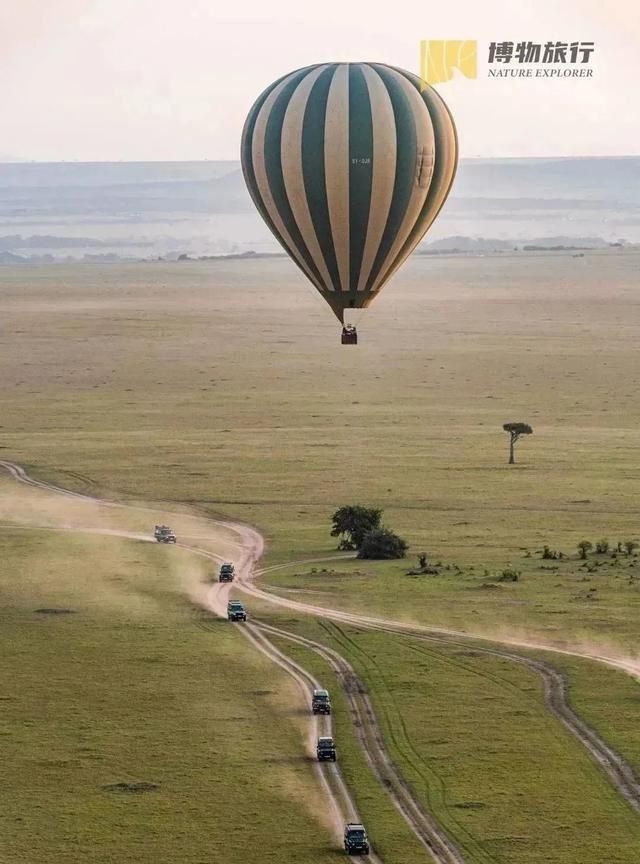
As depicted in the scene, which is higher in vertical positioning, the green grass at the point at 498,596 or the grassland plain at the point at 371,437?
the grassland plain at the point at 371,437

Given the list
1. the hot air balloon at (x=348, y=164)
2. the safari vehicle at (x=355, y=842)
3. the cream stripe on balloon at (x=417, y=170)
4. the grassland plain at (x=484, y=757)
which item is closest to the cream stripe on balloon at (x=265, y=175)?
the hot air balloon at (x=348, y=164)

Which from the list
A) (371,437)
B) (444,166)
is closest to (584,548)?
(444,166)

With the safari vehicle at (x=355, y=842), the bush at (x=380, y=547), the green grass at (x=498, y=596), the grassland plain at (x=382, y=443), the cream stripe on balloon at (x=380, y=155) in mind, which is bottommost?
the safari vehicle at (x=355, y=842)

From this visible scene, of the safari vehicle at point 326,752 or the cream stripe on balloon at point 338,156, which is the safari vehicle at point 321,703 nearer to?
the safari vehicle at point 326,752

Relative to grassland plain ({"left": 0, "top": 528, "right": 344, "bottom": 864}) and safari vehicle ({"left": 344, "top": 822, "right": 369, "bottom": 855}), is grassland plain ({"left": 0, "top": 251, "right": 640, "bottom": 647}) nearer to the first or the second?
grassland plain ({"left": 0, "top": 528, "right": 344, "bottom": 864})

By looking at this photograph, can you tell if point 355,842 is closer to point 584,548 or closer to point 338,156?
point 338,156

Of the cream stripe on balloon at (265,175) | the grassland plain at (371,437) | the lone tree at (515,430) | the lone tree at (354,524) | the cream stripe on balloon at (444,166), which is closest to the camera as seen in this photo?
the cream stripe on balloon at (265,175)
